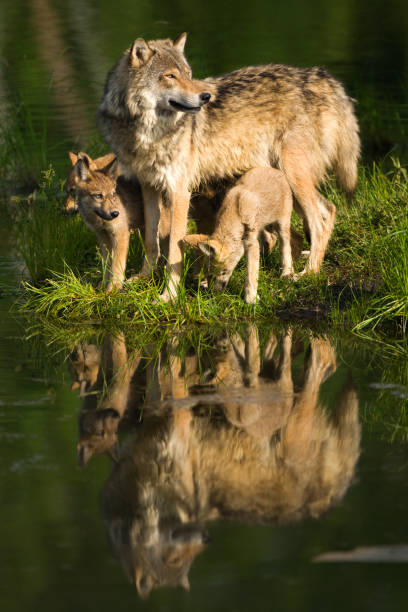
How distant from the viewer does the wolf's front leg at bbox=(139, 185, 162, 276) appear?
786 cm

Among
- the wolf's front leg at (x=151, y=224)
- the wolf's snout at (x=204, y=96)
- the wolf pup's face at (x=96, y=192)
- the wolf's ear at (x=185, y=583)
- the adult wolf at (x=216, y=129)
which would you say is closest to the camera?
the wolf's ear at (x=185, y=583)

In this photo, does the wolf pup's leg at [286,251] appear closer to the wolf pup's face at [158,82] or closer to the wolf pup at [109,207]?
the wolf pup at [109,207]

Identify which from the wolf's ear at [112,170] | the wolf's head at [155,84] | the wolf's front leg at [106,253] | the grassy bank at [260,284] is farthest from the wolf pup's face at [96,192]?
the wolf's head at [155,84]

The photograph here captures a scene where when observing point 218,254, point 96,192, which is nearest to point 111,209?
point 96,192

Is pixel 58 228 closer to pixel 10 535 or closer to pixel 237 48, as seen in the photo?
pixel 10 535

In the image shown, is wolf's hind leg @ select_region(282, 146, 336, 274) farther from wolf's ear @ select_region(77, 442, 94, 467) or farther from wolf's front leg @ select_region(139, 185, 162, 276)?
wolf's ear @ select_region(77, 442, 94, 467)

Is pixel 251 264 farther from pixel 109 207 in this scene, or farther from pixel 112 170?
pixel 112 170

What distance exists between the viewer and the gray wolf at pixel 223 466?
3.90m

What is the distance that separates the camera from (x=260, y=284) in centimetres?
778

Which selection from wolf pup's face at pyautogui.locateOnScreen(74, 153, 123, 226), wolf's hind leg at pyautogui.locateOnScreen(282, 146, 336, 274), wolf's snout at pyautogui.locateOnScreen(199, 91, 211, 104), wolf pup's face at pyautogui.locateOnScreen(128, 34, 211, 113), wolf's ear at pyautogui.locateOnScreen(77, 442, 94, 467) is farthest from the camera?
wolf's hind leg at pyautogui.locateOnScreen(282, 146, 336, 274)

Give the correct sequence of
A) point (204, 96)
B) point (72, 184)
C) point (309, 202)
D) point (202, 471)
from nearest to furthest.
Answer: point (202, 471) → point (204, 96) → point (72, 184) → point (309, 202)

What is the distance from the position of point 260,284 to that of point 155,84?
183 centimetres

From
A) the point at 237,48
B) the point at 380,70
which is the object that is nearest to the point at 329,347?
the point at 380,70

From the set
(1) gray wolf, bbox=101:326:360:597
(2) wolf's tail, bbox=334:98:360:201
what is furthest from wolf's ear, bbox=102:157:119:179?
(2) wolf's tail, bbox=334:98:360:201
